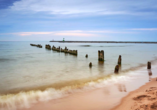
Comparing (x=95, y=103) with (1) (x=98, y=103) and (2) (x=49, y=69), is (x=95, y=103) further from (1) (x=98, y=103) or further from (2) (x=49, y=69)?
(2) (x=49, y=69)

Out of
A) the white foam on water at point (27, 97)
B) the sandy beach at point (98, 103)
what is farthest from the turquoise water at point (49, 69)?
the sandy beach at point (98, 103)

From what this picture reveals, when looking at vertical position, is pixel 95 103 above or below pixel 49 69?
above

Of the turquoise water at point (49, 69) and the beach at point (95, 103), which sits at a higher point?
the beach at point (95, 103)

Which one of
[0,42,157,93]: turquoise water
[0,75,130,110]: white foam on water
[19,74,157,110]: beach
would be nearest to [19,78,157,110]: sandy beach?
[19,74,157,110]: beach

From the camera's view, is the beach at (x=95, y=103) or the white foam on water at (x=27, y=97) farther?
the white foam on water at (x=27, y=97)

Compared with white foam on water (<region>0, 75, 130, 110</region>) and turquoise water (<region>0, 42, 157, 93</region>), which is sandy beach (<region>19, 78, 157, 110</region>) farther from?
turquoise water (<region>0, 42, 157, 93</region>)

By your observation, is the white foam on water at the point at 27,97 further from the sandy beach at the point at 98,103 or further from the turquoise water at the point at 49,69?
the turquoise water at the point at 49,69

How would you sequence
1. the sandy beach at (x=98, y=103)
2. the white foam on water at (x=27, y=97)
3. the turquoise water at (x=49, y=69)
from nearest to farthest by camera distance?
Answer: the sandy beach at (x=98, y=103)
the white foam on water at (x=27, y=97)
the turquoise water at (x=49, y=69)

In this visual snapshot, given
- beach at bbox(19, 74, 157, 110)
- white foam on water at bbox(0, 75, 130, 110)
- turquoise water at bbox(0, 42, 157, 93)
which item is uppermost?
beach at bbox(19, 74, 157, 110)

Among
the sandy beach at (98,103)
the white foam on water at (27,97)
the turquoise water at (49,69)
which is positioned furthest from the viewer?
the turquoise water at (49,69)

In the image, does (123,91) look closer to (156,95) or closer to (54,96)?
(156,95)

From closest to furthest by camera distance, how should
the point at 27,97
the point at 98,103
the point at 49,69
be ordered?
the point at 98,103 < the point at 27,97 < the point at 49,69

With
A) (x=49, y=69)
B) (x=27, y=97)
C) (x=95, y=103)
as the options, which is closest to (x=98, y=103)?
(x=95, y=103)

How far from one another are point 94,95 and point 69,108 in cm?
182
